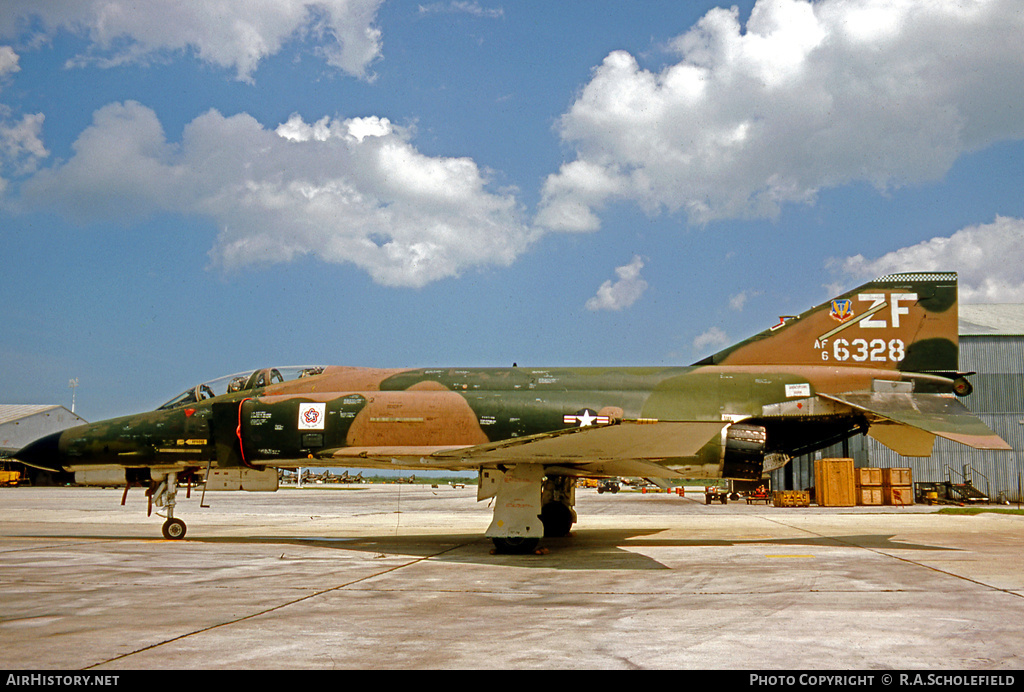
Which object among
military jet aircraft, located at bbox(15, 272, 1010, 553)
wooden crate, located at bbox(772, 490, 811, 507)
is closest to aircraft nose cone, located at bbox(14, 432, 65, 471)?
military jet aircraft, located at bbox(15, 272, 1010, 553)

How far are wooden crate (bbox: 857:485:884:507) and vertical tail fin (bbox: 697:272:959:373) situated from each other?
20.0 metres

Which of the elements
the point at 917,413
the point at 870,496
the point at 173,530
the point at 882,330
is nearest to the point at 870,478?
the point at 870,496

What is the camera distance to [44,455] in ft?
45.8

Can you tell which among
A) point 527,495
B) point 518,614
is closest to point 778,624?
point 518,614

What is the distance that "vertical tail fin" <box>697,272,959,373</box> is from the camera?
1383 centimetres

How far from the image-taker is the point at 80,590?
801 cm

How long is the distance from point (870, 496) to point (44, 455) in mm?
31409

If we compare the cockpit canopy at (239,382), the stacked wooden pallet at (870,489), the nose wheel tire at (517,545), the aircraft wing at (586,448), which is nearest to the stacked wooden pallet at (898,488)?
the stacked wooden pallet at (870,489)

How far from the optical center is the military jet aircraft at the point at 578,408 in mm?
13109

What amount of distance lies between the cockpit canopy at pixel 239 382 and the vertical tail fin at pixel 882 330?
929cm

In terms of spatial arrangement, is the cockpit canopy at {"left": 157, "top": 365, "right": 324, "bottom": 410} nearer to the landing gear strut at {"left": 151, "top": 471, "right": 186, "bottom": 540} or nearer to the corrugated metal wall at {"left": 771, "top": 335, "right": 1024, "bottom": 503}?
the landing gear strut at {"left": 151, "top": 471, "right": 186, "bottom": 540}

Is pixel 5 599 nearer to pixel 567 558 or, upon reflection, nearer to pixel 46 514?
pixel 567 558

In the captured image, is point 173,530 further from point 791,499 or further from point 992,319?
point 992,319

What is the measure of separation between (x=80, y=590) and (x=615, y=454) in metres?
7.46
